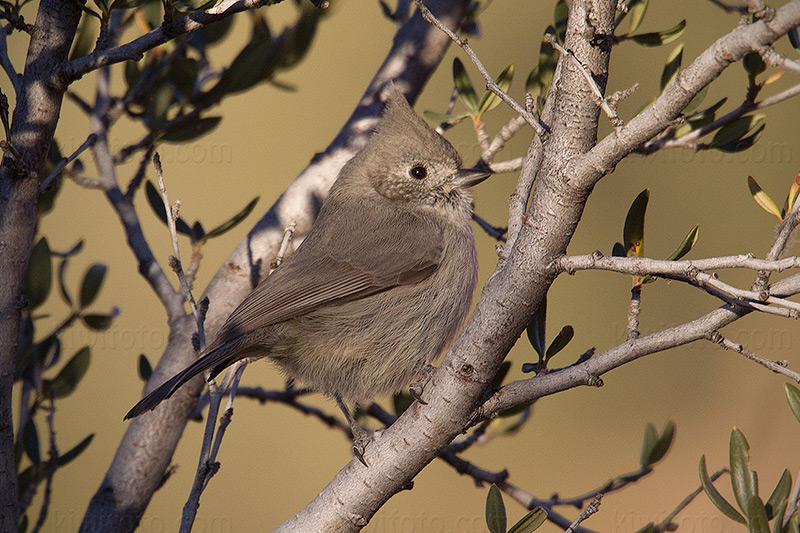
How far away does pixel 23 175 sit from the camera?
1797 mm

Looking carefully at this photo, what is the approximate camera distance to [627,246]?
179 centimetres

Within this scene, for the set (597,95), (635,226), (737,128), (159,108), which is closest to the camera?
(597,95)

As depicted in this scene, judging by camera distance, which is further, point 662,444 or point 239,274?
point 239,274

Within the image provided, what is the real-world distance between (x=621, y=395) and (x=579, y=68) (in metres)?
2.91

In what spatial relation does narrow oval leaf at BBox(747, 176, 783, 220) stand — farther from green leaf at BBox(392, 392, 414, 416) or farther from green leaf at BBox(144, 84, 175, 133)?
green leaf at BBox(144, 84, 175, 133)

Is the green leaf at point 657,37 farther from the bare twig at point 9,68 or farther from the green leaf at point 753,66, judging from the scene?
the bare twig at point 9,68

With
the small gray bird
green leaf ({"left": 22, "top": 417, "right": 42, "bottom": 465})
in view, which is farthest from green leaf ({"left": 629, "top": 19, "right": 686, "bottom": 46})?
green leaf ({"left": 22, "top": 417, "right": 42, "bottom": 465})

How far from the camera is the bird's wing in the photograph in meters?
2.36

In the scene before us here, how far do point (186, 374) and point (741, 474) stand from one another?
1446 millimetres

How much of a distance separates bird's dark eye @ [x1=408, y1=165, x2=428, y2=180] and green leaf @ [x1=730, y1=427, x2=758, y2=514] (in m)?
1.58

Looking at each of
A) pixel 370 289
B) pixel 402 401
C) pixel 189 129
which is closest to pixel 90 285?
pixel 189 129

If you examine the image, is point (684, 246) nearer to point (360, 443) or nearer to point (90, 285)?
point (360, 443)

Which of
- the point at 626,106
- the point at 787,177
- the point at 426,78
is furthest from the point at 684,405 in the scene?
the point at 426,78

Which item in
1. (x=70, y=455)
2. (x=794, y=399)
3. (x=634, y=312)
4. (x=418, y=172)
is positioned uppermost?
(x=418, y=172)
